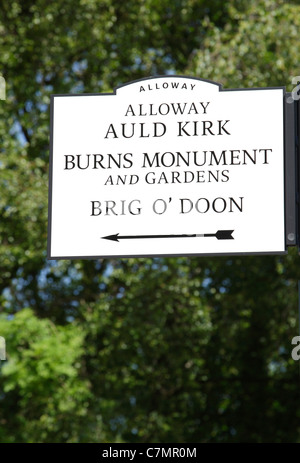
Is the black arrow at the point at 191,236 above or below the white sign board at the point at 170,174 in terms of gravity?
below

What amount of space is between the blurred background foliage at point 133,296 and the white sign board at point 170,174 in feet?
28.1

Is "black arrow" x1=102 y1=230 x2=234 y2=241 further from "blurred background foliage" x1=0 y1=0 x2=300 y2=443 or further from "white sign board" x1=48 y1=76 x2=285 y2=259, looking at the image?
"blurred background foliage" x1=0 y1=0 x2=300 y2=443

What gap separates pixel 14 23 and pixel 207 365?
7.33m

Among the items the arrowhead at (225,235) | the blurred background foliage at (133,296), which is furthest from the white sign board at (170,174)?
the blurred background foliage at (133,296)

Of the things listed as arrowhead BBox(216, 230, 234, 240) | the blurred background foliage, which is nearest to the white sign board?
arrowhead BBox(216, 230, 234, 240)

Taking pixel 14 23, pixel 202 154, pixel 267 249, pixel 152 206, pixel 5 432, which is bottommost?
pixel 5 432

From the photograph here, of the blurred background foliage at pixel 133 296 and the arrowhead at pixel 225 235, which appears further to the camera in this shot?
the blurred background foliage at pixel 133 296

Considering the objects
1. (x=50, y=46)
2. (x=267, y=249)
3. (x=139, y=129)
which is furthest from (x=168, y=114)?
(x=50, y=46)

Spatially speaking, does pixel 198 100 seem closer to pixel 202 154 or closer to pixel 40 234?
pixel 202 154

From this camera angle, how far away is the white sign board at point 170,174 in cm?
331

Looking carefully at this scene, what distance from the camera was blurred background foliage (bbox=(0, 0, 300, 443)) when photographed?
12.6m

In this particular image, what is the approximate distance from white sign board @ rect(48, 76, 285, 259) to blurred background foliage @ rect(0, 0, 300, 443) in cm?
856

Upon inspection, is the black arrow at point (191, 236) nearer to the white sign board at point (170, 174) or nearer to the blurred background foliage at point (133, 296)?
the white sign board at point (170, 174)

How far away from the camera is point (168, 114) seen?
344 cm
